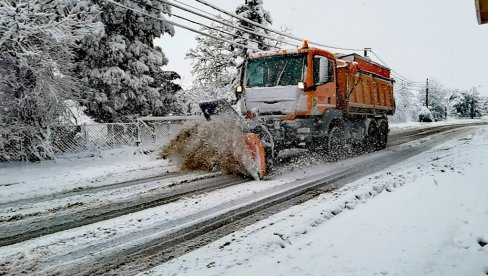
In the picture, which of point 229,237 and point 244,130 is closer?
point 229,237

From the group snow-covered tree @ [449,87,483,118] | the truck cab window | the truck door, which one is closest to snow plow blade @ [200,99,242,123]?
the truck door

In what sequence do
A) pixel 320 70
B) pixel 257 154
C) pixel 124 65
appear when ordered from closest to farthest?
pixel 257 154 < pixel 320 70 < pixel 124 65

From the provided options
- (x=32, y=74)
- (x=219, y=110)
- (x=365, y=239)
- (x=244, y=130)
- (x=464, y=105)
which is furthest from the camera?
(x=464, y=105)

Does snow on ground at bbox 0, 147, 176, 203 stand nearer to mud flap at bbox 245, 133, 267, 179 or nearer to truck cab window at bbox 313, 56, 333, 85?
mud flap at bbox 245, 133, 267, 179

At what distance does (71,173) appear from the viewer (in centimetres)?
962

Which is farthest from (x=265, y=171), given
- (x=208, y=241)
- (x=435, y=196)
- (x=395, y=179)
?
(x=208, y=241)

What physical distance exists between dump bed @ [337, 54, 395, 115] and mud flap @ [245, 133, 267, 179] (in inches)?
156

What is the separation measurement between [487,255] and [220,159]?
6.22 m

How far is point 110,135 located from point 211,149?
7.90 m

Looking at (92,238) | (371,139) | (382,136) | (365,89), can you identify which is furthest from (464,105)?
(92,238)

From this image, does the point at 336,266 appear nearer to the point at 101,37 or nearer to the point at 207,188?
the point at 207,188

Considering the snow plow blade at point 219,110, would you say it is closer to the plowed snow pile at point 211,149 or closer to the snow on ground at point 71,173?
the plowed snow pile at point 211,149

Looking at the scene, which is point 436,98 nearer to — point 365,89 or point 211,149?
point 365,89

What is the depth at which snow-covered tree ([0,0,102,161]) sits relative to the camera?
393 inches
